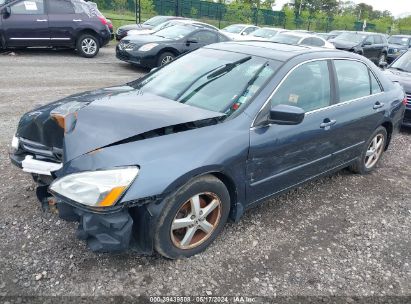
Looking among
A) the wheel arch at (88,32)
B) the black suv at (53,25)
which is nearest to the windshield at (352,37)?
the black suv at (53,25)

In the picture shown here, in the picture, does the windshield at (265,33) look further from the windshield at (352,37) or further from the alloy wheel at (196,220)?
the alloy wheel at (196,220)

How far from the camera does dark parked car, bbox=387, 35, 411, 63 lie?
60.9 feet

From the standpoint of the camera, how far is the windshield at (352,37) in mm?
17122

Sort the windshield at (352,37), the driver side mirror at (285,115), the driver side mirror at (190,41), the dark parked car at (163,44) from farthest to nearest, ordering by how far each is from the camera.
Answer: the windshield at (352,37) < the driver side mirror at (190,41) < the dark parked car at (163,44) < the driver side mirror at (285,115)

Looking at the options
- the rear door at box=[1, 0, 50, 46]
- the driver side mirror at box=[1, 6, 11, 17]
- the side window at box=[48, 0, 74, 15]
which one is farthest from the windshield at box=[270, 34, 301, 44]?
the driver side mirror at box=[1, 6, 11, 17]

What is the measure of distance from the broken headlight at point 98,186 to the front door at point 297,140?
3.54ft

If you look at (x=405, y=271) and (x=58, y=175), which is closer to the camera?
(x=58, y=175)

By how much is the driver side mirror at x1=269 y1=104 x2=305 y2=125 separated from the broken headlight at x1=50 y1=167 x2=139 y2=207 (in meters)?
1.24

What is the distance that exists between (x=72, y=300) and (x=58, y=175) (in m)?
0.86

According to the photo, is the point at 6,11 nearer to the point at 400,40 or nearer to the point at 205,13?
the point at 400,40

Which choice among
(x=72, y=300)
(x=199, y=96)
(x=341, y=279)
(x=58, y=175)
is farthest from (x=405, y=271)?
(x=58, y=175)

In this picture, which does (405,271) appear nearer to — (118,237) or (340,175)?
(340,175)

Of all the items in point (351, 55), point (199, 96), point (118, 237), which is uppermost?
point (351, 55)

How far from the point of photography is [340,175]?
4836 millimetres
